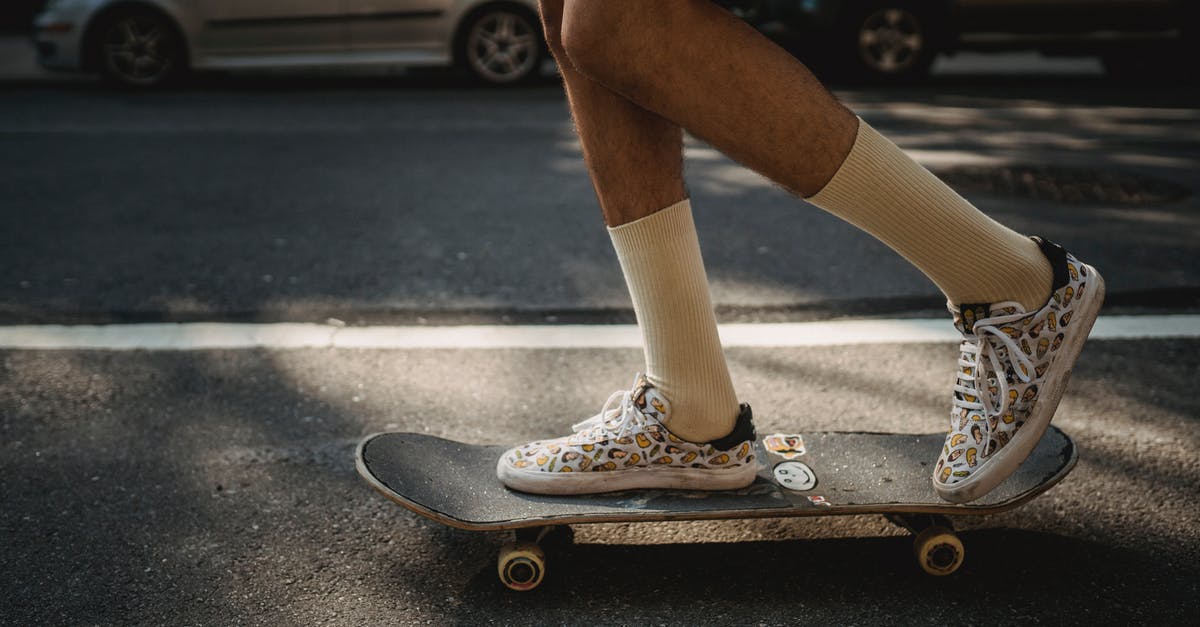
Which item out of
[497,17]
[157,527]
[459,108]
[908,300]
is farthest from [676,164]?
[497,17]

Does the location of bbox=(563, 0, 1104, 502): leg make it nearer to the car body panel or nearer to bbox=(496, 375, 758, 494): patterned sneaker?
bbox=(496, 375, 758, 494): patterned sneaker

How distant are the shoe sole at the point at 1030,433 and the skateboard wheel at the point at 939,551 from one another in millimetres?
82

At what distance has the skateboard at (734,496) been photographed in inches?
74.7

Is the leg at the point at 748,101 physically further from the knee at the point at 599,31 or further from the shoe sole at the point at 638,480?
the shoe sole at the point at 638,480

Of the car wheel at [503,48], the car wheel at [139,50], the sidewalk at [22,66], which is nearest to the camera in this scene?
the car wheel at [139,50]

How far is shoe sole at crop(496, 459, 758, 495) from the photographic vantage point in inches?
77.6

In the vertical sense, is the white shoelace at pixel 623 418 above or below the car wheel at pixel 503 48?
above

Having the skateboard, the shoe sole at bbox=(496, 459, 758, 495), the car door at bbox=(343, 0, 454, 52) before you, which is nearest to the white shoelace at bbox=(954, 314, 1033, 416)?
the skateboard

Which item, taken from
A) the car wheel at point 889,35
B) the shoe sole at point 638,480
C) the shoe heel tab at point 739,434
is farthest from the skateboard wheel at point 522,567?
the car wheel at point 889,35

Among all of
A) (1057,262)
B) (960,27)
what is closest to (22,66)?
(960,27)

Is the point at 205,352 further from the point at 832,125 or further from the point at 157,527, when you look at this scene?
the point at 832,125

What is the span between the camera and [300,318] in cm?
337

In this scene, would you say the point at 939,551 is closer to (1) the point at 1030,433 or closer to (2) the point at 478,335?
(1) the point at 1030,433

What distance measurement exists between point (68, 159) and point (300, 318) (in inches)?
127
